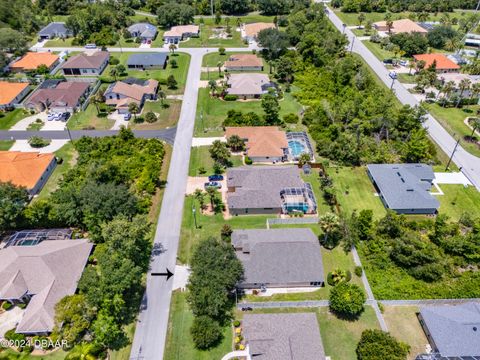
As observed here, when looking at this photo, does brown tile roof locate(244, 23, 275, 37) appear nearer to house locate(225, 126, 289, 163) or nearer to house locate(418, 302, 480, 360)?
house locate(225, 126, 289, 163)

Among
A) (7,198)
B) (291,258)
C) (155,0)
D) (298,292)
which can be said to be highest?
(155,0)

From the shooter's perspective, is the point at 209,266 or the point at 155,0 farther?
the point at 155,0

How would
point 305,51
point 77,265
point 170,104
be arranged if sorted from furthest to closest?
1. point 305,51
2. point 170,104
3. point 77,265

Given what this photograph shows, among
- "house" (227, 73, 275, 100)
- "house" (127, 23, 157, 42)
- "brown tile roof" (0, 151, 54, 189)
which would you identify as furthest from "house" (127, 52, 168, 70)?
"brown tile roof" (0, 151, 54, 189)

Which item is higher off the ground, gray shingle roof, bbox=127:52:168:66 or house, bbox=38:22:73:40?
house, bbox=38:22:73:40

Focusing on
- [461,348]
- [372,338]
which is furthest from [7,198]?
[461,348]

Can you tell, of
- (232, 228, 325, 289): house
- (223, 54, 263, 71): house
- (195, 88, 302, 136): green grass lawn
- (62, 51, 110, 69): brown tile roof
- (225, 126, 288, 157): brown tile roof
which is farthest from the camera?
(223, 54, 263, 71): house

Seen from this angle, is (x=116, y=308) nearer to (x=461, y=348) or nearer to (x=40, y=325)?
(x=40, y=325)

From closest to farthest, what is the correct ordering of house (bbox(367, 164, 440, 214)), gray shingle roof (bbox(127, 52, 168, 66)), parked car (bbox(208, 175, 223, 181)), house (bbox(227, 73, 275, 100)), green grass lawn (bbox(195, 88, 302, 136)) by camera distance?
house (bbox(367, 164, 440, 214)) → parked car (bbox(208, 175, 223, 181)) → green grass lawn (bbox(195, 88, 302, 136)) → house (bbox(227, 73, 275, 100)) → gray shingle roof (bbox(127, 52, 168, 66))
